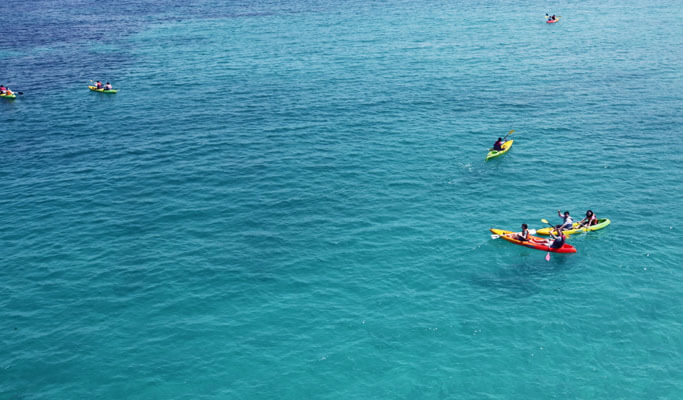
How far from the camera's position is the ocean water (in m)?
39.5

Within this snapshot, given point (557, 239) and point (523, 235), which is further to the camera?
point (523, 235)

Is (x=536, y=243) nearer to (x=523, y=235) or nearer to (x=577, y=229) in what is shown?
(x=523, y=235)

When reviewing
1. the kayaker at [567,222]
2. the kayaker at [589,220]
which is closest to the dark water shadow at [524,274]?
the kayaker at [567,222]

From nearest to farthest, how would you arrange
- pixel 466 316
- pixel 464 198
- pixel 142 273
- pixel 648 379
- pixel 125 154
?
pixel 648 379 → pixel 466 316 → pixel 142 273 → pixel 464 198 → pixel 125 154

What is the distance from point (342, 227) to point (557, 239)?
1992cm

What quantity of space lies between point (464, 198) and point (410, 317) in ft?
68.8

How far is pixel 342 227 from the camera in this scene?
184 ft

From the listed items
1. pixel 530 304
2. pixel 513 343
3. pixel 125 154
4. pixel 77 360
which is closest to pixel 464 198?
pixel 530 304

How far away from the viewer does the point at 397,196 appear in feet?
202

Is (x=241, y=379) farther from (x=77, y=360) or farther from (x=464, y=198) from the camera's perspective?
(x=464, y=198)

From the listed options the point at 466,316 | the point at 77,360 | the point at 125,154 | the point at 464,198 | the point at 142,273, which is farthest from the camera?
the point at 125,154

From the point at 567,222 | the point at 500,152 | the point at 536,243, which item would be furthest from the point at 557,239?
the point at 500,152

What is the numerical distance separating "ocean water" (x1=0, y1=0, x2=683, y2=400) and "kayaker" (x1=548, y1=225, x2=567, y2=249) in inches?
81.4

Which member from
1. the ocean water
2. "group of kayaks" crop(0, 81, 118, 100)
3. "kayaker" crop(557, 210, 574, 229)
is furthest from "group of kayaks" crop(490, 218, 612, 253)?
"group of kayaks" crop(0, 81, 118, 100)
